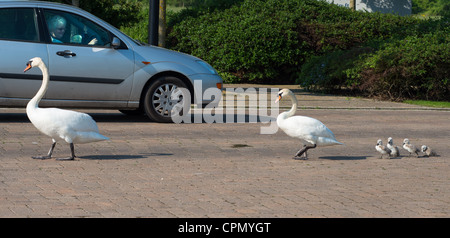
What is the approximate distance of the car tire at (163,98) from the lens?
465 inches

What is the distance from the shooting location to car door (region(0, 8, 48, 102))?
36.3 feet

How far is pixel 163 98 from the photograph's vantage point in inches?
467

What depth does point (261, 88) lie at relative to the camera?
18609 millimetres

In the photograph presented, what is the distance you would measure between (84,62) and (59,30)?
26.2 inches

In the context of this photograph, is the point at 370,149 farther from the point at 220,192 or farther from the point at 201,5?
the point at 201,5

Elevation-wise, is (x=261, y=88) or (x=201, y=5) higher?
(x=201, y=5)

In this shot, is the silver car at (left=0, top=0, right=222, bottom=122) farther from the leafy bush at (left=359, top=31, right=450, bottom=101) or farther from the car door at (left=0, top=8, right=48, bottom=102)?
the leafy bush at (left=359, top=31, right=450, bottom=101)

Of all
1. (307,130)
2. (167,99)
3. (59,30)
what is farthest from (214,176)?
(59,30)

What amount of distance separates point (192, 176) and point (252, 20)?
1253 cm

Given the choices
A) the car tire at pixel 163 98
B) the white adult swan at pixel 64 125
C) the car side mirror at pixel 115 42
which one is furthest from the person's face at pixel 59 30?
the white adult swan at pixel 64 125

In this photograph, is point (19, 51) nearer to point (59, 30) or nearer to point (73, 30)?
point (59, 30)

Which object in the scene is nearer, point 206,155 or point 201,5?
point 206,155

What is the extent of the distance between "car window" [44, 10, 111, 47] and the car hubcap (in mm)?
1141
